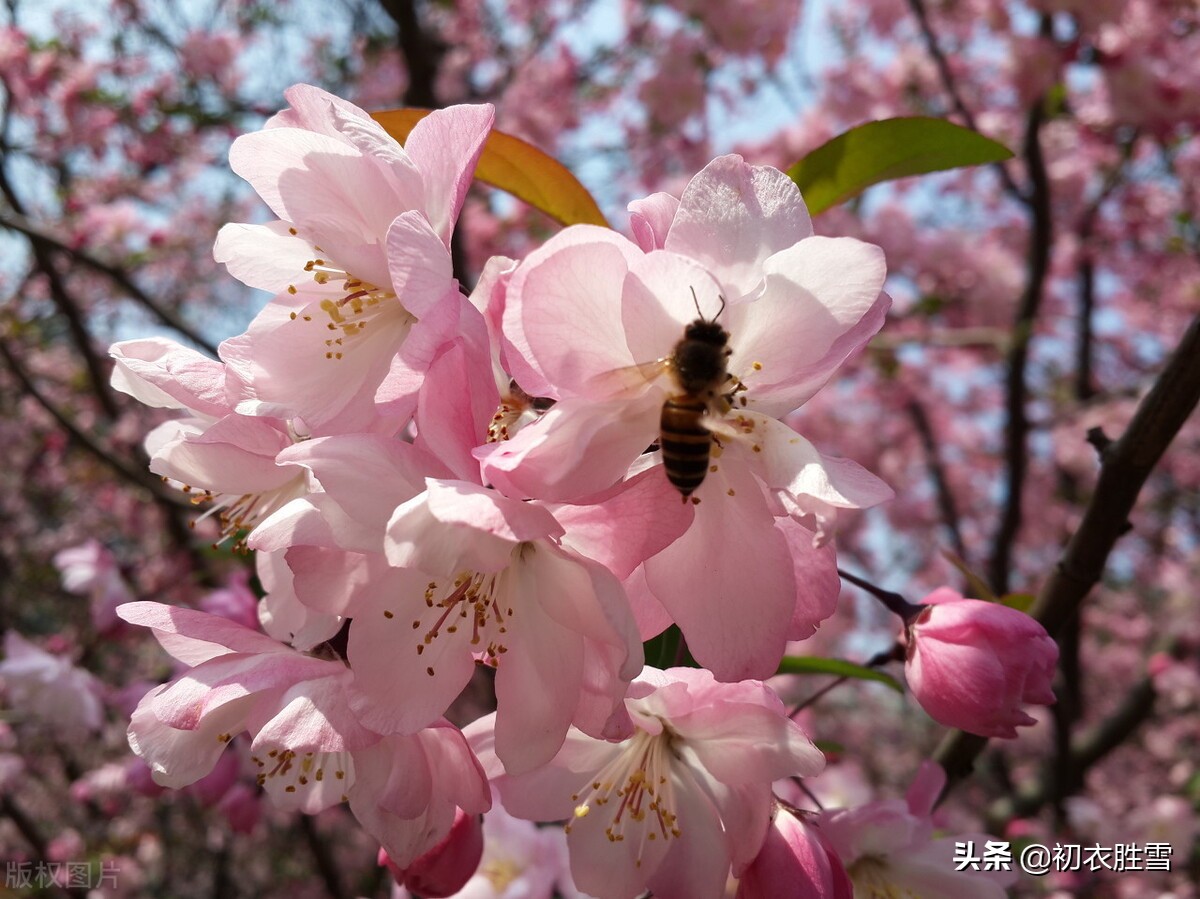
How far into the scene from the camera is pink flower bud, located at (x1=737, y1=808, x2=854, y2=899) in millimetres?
700

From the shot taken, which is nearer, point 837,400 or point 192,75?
point 192,75

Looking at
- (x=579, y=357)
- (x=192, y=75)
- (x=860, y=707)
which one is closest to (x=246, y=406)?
(x=579, y=357)

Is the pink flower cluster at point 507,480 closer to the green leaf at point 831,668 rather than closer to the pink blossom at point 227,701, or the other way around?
the pink blossom at point 227,701

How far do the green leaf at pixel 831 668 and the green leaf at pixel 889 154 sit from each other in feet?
1.82

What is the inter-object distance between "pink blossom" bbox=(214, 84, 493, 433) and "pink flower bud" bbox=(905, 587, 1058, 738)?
539 mm

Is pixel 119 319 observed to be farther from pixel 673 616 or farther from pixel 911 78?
pixel 673 616

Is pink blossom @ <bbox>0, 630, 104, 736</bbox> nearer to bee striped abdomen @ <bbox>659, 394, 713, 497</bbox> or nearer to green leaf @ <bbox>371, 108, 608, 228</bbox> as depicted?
green leaf @ <bbox>371, 108, 608, 228</bbox>

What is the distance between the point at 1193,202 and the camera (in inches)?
216

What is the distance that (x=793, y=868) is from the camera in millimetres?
705

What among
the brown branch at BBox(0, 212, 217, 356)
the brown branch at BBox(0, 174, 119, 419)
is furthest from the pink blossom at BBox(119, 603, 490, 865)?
the brown branch at BBox(0, 174, 119, 419)

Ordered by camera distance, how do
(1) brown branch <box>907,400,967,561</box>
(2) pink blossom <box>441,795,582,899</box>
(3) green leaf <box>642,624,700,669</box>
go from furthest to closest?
(1) brown branch <box>907,400,967,561</box> < (2) pink blossom <box>441,795,582,899</box> < (3) green leaf <box>642,624,700,669</box>

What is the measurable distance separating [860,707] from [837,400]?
2735 millimetres

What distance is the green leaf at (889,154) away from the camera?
956 millimetres

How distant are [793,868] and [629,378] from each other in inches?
16.5
